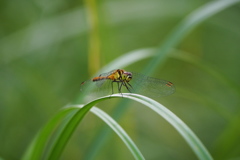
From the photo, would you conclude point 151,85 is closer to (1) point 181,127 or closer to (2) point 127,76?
(2) point 127,76

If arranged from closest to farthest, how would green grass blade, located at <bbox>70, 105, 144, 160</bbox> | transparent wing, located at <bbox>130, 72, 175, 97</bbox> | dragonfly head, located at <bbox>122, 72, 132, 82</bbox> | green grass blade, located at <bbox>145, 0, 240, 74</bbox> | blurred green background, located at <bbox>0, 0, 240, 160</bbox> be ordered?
green grass blade, located at <bbox>70, 105, 144, 160</bbox>, transparent wing, located at <bbox>130, 72, 175, 97</bbox>, dragonfly head, located at <bbox>122, 72, 132, 82</bbox>, green grass blade, located at <bbox>145, 0, 240, 74</bbox>, blurred green background, located at <bbox>0, 0, 240, 160</bbox>

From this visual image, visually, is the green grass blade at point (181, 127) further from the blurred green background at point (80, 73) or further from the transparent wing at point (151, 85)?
the blurred green background at point (80, 73)

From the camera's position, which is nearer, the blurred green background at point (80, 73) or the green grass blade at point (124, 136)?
the green grass blade at point (124, 136)

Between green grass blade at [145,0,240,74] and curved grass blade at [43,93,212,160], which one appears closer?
curved grass blade at [43,93,212,160]

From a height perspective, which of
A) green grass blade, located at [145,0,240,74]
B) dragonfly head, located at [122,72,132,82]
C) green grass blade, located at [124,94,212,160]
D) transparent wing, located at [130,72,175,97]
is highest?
green grass blade, located at [145,0,240,74]

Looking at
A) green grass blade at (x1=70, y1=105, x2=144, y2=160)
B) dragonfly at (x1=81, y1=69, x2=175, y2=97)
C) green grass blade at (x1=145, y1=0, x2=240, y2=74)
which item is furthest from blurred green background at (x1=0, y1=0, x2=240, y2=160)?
green grass blade at (x1=70, y1=105, x2=144, y2=160)

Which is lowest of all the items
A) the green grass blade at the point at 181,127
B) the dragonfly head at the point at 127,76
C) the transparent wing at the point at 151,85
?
the green grass blade at the point at 181,127

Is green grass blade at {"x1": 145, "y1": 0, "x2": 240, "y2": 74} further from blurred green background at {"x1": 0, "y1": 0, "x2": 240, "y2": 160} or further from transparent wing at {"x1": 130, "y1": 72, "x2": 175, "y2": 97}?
blurred green background at {"x1": 0, "y1": 0, "x2": 240, "y2": 160}

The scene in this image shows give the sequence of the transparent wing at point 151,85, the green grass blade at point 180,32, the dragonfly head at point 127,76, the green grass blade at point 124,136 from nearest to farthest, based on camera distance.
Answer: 1. the green grass blade at point 124,136
2. the transparent wing at point 151,85
3. the dragonfly head at point 127,76
4. the green grass blade at point 180,32

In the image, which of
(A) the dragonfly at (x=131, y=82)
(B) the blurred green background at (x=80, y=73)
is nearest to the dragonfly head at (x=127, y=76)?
(A) the dragonfly at (x=131, y=82)
